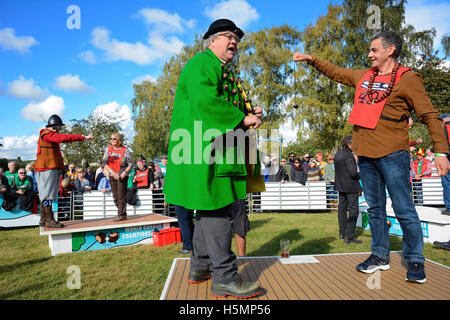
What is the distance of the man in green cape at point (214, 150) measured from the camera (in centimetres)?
227

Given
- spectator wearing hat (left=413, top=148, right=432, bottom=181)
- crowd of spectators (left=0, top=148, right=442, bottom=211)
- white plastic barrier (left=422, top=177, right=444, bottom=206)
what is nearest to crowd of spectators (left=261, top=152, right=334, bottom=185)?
crowd of spectators (left=0, top=148, right=442, bottom=211)

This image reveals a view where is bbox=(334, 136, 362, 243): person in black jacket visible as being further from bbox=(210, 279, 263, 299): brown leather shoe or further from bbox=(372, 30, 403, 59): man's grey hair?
bbox=(210, 279, 263, 299): brown leather shoe

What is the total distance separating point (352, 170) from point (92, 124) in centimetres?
1800

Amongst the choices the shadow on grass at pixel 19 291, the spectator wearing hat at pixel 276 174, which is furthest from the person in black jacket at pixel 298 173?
the shadow on grass at pixel 19 291

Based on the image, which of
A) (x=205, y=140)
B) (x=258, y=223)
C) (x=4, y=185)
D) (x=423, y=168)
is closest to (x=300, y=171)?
(x=258, y=223)

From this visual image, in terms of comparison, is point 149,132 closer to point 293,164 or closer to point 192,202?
point 293,164

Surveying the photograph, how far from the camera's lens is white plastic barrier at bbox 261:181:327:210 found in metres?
10.9

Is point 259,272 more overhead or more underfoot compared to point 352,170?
more underfoot

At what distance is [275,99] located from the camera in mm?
27078

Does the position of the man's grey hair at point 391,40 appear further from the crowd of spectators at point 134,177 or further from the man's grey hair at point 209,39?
the crowd of spectators at point 134,177

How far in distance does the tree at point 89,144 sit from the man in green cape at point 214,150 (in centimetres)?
1755

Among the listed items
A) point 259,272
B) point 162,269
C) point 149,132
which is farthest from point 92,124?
point 259,272
